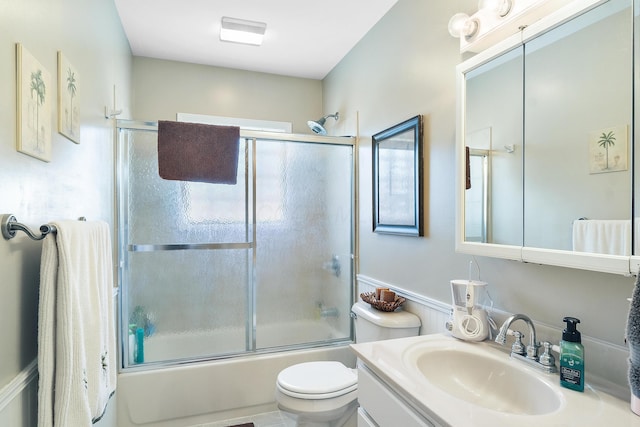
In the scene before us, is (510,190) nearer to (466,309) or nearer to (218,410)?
(466,309)

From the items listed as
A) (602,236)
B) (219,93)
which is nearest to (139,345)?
(219,93)

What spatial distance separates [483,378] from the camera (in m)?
1.18

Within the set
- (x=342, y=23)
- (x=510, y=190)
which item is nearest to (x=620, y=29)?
(x=510, y=190)

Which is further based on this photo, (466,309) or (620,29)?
(466,309)

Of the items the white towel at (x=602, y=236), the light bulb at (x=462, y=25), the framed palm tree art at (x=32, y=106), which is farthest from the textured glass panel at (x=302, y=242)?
the white towel at (x=602, y=236)

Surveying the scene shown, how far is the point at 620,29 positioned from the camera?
0.92 metres

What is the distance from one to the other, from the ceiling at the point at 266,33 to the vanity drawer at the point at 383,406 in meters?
2.00

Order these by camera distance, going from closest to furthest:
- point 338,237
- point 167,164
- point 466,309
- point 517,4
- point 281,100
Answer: point 517,4
point 466,309
point 167,164
point 338,237
point 281,100

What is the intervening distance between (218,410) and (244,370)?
0.27 metres

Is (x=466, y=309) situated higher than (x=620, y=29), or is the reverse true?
(x=620, y=29)

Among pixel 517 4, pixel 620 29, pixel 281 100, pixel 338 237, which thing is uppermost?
pixel 281 100

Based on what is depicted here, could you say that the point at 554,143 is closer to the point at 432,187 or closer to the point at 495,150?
the point at 495,150

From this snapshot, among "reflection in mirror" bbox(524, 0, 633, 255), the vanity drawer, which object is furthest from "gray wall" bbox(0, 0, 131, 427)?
"reflection in mirror" bbox(524, 0, 633, 255)

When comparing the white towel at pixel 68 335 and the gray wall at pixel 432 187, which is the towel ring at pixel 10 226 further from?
the gray wall at pixel 432 187
